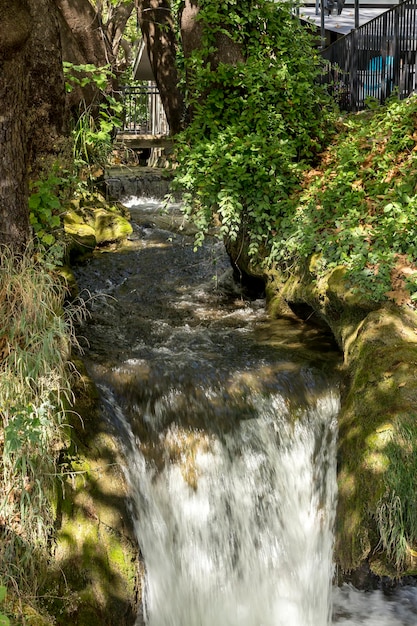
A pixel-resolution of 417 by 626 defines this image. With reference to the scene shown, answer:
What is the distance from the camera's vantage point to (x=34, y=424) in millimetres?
4871

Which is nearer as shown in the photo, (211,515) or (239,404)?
(211,515)

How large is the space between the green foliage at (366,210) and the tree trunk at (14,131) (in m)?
2.95

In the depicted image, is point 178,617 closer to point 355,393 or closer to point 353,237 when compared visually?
point 355,393

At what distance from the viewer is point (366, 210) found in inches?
297

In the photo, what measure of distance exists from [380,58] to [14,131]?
800 centimetres

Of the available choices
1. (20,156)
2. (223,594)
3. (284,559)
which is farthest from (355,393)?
(20,156)

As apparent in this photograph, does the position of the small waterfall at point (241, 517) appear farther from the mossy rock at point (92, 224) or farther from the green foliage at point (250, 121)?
the mossy rock at point (92, 224)

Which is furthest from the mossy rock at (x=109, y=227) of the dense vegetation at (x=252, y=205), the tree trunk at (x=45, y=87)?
the tree trunk at (x=45, y=87)

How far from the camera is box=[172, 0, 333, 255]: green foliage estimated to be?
8.29 meters

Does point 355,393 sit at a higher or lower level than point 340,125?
lower

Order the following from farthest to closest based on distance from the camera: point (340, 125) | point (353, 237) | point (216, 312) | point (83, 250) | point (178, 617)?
1. point (83, 250)
2. point (340, 125)
3. point (216, 312)
4. point (353, 237)
5. point (178, 617)

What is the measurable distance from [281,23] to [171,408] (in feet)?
17.3

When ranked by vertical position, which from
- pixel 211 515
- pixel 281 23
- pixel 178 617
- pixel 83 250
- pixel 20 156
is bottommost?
pixel 178 617

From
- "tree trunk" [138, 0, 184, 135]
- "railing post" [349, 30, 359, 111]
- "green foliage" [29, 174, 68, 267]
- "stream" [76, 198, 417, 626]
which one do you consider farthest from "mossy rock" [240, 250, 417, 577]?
"railing post" [349, 30, 359, 111]
